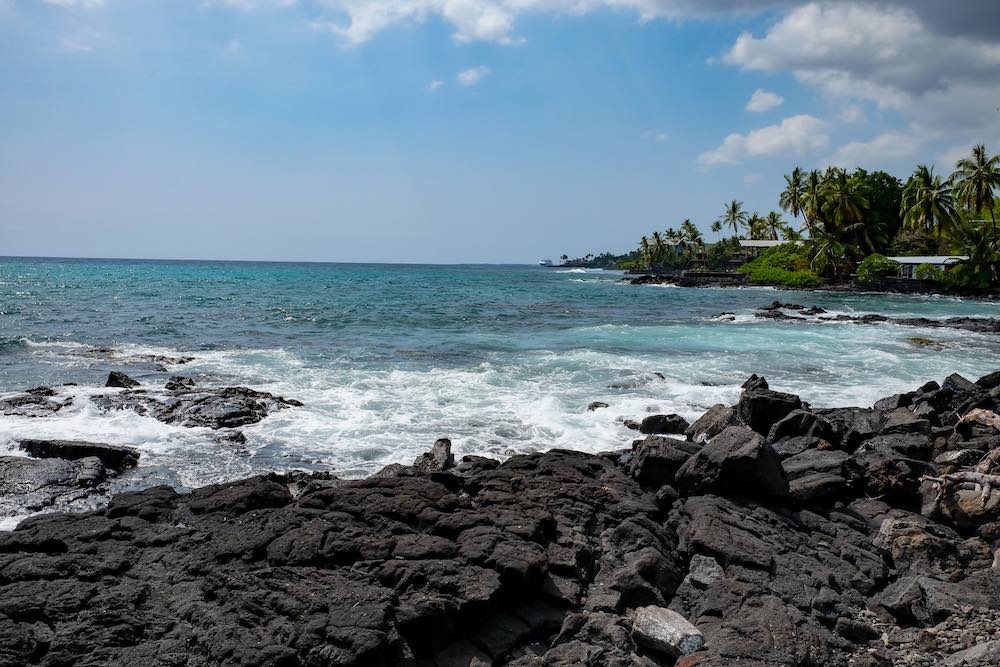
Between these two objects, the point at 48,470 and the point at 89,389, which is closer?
the point at 48,470

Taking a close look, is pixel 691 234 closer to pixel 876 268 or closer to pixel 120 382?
pixel 876 268

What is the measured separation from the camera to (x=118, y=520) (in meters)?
8.22

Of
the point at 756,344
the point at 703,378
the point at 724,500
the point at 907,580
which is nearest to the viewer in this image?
the point at 907,580

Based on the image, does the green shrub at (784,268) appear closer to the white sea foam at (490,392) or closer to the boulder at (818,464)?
the white sea foam at (490,392)

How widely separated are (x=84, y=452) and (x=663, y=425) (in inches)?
442

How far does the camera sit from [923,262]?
6781 cm

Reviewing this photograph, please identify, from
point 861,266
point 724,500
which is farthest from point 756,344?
point 861,266

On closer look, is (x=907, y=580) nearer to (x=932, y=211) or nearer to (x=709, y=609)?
(x=709, y=609)

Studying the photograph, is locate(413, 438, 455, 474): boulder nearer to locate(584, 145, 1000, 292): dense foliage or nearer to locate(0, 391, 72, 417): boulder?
locate(0, 391, 72, 417): boulder

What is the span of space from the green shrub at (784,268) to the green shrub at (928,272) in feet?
31.3

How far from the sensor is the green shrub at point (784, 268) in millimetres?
76062

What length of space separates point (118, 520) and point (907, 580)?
9002 mm

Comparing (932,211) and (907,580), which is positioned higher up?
(932,211)

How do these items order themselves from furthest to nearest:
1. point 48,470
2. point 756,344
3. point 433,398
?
point 756,344 < point 433,398 < point 48,470
